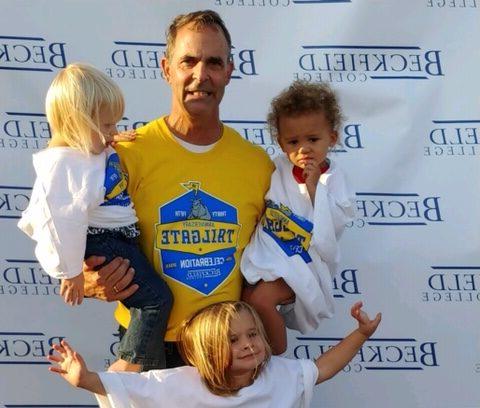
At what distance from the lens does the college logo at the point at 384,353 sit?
13.2 ft

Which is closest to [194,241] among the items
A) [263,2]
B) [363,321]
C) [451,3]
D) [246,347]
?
[246,347]

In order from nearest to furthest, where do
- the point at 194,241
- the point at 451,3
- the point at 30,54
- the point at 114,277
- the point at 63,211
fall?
the point at 63,211
the point at 114,277
the point at 194,241
the point at 30,54
the point at 451,3

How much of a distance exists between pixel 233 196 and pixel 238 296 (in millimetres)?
277

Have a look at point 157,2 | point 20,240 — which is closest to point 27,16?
point 157,2

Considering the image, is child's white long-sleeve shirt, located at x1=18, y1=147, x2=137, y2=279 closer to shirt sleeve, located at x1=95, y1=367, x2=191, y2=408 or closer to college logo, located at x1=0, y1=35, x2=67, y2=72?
shirt sleeve, located at x1=95, y1=367, x2=191, y2=408

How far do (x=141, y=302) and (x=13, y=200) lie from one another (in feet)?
4.13

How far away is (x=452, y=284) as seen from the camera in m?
4.00

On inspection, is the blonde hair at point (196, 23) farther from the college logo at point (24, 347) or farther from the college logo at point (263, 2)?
the college logo at point (24, 347)

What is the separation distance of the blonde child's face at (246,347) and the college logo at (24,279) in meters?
1.22

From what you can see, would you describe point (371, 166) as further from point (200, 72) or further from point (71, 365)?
point (71, 365)

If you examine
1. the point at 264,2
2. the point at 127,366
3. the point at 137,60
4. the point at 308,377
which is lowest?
the point at 308,377

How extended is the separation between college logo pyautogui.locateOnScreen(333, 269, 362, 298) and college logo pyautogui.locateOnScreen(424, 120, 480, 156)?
528mm

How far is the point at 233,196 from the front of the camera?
2936 millimetres

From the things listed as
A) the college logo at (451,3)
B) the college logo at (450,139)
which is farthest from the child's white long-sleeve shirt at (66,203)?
the college logo at (451,3)
